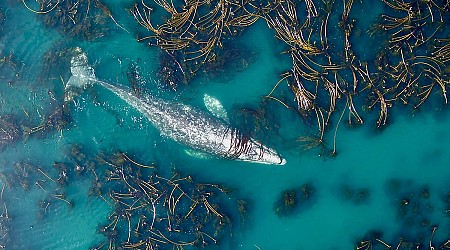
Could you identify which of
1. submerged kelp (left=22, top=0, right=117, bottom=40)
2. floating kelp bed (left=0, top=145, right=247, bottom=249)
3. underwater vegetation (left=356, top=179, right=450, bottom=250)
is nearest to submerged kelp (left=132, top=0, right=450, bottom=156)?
submerged kelp (left=22, top=0, right=117, bottom=40)

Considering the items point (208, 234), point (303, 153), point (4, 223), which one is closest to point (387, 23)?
point (303, 153)

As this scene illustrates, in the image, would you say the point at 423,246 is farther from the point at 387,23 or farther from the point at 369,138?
the point at 387,23

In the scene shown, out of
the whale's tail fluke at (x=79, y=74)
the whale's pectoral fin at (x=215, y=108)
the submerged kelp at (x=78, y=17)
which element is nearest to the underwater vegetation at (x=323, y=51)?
the submerged kelp at (x=78, y=17)

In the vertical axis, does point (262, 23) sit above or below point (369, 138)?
above

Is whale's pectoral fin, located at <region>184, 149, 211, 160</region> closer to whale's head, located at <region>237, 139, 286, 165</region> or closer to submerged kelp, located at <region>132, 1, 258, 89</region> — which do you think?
whale's head, located at <region>237, 139, 286, 165</region>

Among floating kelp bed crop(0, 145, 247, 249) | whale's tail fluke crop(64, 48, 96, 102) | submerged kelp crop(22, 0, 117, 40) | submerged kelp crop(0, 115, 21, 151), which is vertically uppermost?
submerged kelp crop(22, 0, 117, 40)

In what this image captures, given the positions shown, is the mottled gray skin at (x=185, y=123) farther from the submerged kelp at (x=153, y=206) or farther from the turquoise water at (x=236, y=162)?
the submerged kelp at (x=153, y=206)
